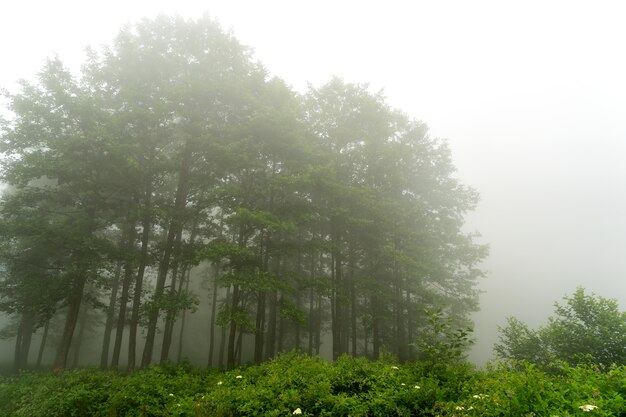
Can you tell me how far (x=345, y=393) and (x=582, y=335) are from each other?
43.7 feet

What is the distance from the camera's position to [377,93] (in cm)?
1983

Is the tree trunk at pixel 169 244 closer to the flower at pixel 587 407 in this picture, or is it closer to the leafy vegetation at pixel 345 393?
the leafy vegetation at pixel 345 393

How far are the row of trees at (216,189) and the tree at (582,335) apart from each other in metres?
4.07

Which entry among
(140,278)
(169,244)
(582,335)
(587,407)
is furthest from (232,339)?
(582,335)

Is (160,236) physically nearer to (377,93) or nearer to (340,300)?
(340,300)

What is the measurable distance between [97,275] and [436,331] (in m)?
13.2

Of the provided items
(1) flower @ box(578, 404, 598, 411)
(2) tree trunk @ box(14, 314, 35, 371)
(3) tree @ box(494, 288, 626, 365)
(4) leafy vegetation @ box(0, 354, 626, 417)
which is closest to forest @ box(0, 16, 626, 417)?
(3) tree @ box(494, 288, 626, 365)

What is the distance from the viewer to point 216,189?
535 inches

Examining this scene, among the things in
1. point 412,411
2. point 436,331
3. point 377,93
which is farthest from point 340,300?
point 377,93

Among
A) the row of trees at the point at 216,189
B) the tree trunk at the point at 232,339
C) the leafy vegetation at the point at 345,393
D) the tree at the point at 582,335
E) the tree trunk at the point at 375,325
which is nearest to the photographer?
the leafy vegetation at the point at 345,393

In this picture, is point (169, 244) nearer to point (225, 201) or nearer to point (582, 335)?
point (225, 201)

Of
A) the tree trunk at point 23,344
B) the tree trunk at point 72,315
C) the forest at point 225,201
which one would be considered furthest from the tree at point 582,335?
the tree trunk at point 23,344

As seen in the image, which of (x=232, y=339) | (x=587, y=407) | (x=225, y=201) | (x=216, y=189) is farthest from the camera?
(x=225, y=201)

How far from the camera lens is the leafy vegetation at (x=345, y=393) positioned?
13.9 ft
